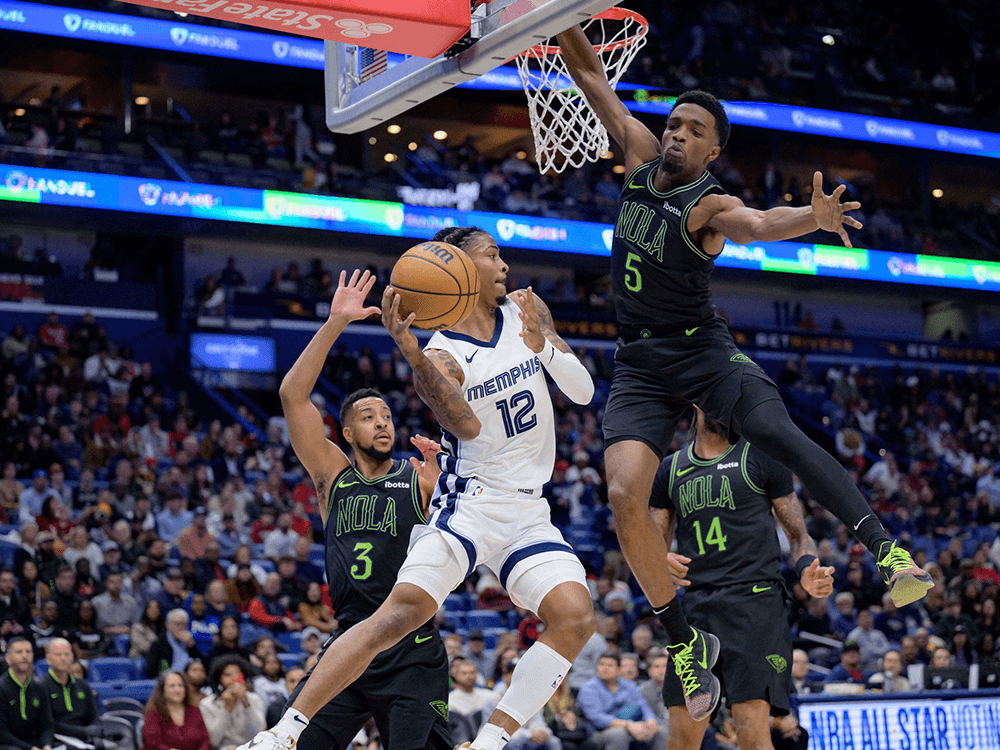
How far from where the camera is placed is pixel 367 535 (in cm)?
609

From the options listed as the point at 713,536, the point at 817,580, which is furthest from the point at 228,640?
the point at 817,580

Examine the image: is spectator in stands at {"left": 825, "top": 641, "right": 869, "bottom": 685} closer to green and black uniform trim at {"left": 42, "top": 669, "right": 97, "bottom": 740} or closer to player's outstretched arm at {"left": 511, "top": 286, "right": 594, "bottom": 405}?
green and black uniform trim at {"left": 42, "top": 669, "right": 97, "bottom": 740}

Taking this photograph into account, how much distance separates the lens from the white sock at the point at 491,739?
493 centimetres

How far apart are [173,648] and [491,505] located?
679cm

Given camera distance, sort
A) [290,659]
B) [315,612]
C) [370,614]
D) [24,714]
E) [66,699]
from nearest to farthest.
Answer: [370,614] < [24,714] < [66,699] < [290,659] < [315,612]

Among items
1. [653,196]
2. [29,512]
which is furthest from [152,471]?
[653,196]

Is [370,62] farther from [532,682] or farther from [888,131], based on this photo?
[888,131]

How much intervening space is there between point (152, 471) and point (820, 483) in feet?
41.3

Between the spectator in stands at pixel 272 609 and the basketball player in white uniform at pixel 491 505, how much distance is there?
739 cm

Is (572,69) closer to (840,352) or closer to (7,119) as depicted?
(7,119)

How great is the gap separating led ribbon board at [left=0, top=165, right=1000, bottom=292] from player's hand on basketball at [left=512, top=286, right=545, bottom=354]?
52.1 feet

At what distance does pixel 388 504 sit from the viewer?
6.14 m

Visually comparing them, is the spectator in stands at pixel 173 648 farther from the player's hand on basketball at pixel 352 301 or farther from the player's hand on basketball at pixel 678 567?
the player's hand on basketball at pixel 352 301

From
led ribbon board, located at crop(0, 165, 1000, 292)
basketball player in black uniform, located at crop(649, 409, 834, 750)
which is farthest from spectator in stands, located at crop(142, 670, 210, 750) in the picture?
led ribbon board, located at crop(0, 165, 1000, 292)
